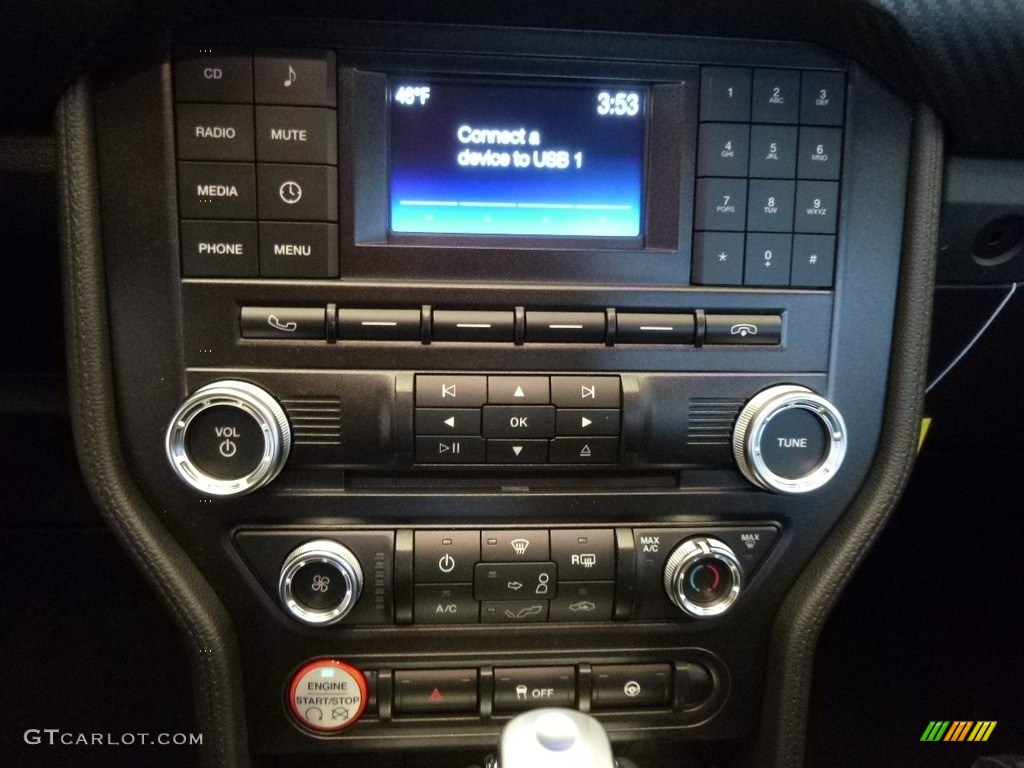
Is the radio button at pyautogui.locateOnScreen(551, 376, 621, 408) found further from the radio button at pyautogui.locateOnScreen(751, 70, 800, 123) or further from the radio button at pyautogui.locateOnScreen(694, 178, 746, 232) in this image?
the radio button at pyautogui.locateOnScreen(751, 70, 800, 123)

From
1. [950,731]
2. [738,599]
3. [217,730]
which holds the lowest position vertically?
[950,731]

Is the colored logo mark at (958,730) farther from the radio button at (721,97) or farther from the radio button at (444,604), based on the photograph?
the radio button at (721,97)

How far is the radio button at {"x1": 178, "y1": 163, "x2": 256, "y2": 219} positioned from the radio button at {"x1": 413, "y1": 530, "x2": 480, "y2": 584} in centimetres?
33

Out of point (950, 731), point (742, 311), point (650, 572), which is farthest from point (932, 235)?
point (950, 731)

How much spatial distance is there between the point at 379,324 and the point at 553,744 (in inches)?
14.5

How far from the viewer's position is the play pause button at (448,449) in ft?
2.26

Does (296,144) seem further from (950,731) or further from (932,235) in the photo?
(950,731)

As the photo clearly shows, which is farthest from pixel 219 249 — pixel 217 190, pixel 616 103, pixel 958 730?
pixel 958 730

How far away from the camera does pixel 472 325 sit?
68 centimetres

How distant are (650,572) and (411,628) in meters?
0.23

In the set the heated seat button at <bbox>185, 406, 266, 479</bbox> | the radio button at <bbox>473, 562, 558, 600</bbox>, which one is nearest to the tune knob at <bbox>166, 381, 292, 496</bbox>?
the heated seat button at <bbox>185, 406, 266, 479</bbox>

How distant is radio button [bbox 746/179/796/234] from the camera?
0.69m

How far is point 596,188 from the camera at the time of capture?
692 millimetres

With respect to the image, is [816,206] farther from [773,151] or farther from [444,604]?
[444,604]
